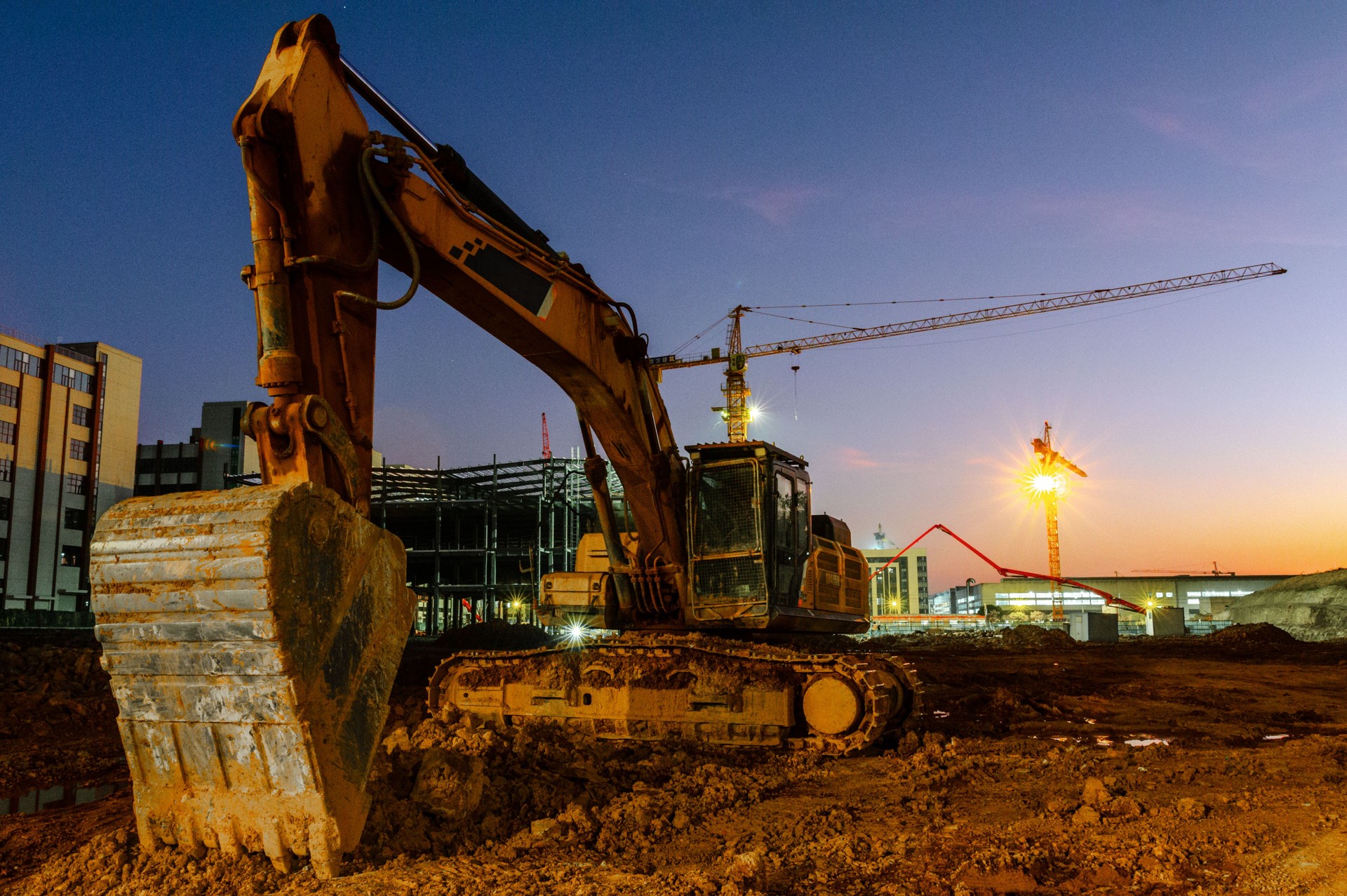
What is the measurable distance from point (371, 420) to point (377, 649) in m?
1.33

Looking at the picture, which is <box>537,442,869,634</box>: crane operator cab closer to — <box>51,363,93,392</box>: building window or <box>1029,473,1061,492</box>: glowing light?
<box>51,363,93,392</box>: building window

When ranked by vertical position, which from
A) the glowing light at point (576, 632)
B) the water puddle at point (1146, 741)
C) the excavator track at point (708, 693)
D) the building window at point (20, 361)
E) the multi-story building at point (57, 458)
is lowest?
the water puddle at point (1146, 741)

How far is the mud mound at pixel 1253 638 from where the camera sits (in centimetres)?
2039

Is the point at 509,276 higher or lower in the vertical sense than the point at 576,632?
higher

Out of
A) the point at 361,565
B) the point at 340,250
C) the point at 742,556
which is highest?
the point at 340,250

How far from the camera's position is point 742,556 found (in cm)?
809

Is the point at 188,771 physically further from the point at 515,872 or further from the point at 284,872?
the point at 515,872

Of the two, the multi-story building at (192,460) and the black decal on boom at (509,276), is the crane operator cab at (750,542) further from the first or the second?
the multi-story building at (192,460)

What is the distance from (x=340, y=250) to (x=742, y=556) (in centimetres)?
438

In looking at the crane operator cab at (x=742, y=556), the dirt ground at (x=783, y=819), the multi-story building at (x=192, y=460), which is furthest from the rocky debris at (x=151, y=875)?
the multi-story building at (x=192, y=460)

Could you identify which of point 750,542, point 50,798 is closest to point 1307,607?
point 750,542

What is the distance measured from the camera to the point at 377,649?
3.98 m

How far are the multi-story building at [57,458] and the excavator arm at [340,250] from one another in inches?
2069

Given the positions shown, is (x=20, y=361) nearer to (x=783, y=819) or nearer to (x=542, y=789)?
(x=542, y=789)
